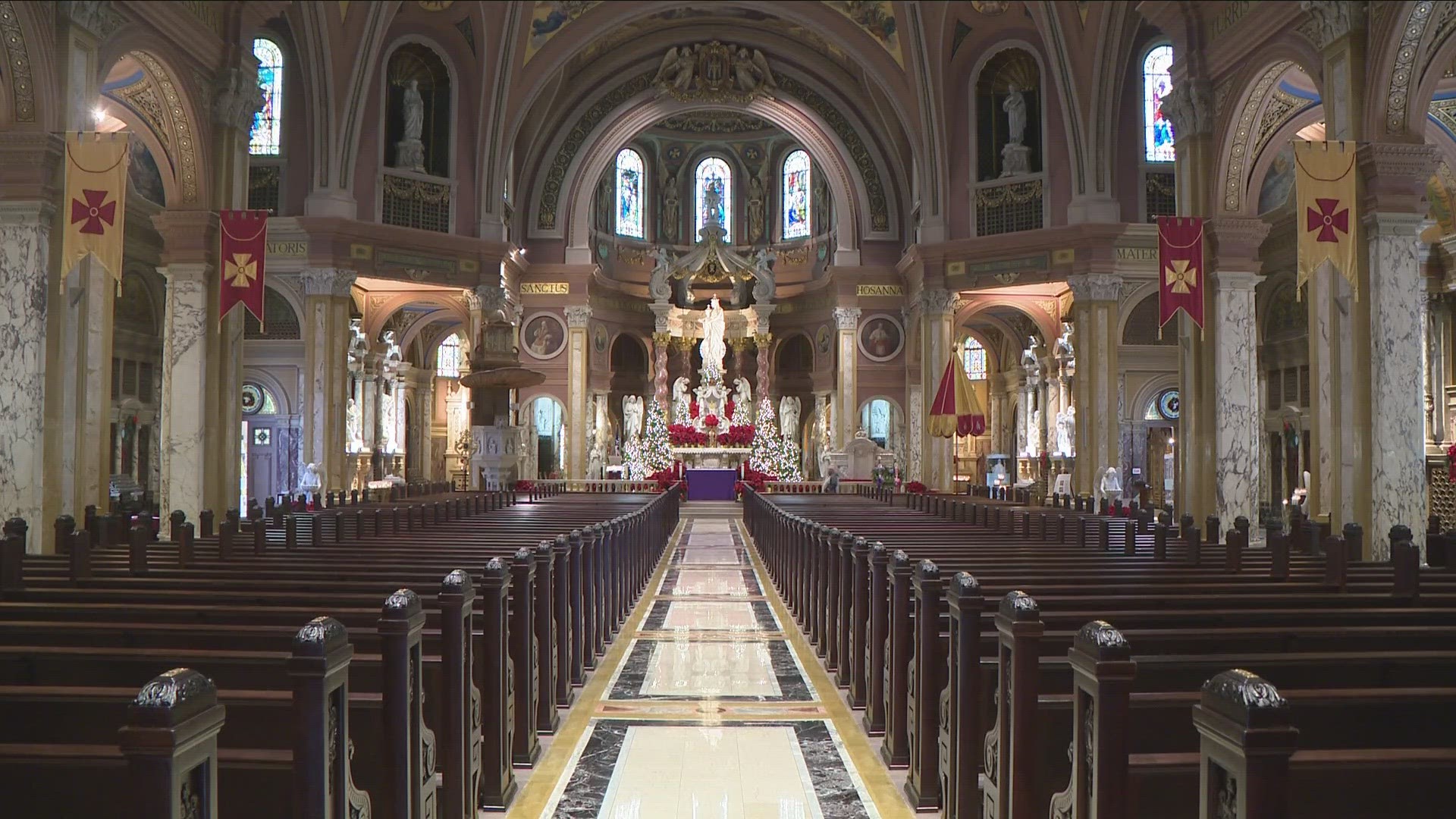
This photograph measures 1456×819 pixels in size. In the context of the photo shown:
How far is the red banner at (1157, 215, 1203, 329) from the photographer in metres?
14.1

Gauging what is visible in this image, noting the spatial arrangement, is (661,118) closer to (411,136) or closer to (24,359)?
(411,136)

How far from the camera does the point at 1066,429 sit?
23.9 meters

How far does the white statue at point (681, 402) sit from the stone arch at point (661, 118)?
523 centimetres

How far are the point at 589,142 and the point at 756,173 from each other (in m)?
7.83

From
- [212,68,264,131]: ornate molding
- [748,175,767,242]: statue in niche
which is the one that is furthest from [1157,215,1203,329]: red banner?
[748,175,767,242]: statue in niche

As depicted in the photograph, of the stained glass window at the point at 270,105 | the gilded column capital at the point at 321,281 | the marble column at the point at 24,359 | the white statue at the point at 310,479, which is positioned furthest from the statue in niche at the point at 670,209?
the marble column at the point at 24,359

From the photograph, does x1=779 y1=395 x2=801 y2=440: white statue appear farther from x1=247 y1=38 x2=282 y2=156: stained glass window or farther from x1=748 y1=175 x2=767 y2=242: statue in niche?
x1=247 y1=38 x2=282 y2=156: stained glass window

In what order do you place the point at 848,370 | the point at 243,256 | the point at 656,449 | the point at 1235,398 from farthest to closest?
1. the point at 656,449
2. the point at 848,370
3. the point at 1235,398
4. the point at 243,256

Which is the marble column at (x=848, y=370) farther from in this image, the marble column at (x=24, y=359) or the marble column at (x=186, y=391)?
the marble column at (x=24, y=359)

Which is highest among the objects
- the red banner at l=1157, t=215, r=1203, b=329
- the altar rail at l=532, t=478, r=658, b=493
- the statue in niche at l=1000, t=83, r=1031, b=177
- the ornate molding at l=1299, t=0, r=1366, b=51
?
the statue in niche at l=1000, t=83, r=1031, b=177

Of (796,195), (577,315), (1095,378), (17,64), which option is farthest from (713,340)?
(17,64)

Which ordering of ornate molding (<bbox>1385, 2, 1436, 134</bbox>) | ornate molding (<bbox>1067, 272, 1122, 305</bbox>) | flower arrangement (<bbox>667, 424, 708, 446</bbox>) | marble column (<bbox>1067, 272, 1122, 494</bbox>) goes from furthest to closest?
flower arrangement (<bbox>667, 424, 708, 446</bbox>) → ornate molding (<bbox>1067, 272, 1122, 305</bbox>) → marble column (<bbox>1067, 272, 1122, 494</bbox>) → ornate molding (<bbox>1385, 2, 1436, 134</bbox>)

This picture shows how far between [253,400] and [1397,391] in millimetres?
20935

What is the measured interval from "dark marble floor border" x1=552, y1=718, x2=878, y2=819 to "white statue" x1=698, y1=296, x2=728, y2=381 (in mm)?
27333
